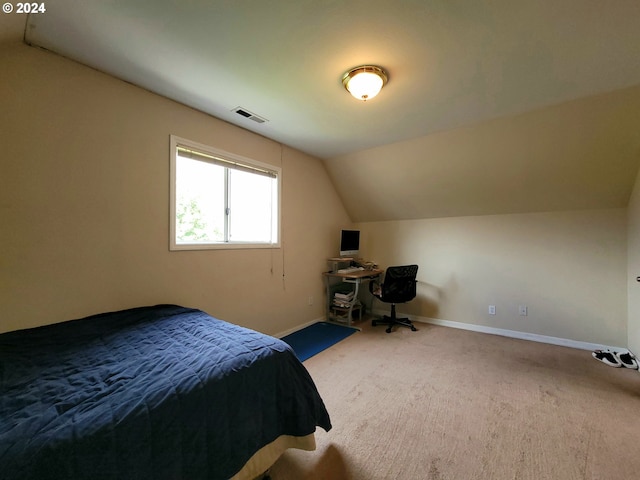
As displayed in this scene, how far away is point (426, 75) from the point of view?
1.89m

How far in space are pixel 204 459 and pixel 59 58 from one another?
258cm

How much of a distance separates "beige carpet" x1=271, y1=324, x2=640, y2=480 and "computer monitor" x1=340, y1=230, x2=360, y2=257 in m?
1.62

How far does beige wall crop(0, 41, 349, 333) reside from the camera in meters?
1.60

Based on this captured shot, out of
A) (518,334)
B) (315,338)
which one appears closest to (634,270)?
(518,334)

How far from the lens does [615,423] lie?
172 centimetres

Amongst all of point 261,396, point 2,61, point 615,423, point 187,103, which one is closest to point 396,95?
point 187,103

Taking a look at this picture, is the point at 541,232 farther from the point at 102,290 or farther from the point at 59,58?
the point at 59,58

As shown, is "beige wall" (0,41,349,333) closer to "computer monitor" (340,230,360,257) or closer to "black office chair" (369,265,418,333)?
"computer monitor" (340,230,360,257)

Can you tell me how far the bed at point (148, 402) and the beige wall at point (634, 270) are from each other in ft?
10.7

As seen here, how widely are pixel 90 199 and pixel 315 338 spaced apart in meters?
2.60

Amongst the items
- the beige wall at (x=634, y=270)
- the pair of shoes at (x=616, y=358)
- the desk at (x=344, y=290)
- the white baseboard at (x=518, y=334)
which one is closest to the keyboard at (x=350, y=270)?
the desk at (x=344, y=290)

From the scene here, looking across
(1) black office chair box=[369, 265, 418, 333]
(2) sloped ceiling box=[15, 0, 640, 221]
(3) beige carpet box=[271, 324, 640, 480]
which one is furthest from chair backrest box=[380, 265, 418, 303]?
(2) sloped ceiling box=[15, 0, 640, 221]

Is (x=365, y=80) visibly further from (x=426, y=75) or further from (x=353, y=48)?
(x=426, y=75)

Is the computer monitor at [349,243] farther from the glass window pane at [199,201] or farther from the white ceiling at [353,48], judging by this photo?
the white ceiling at [353,48]
